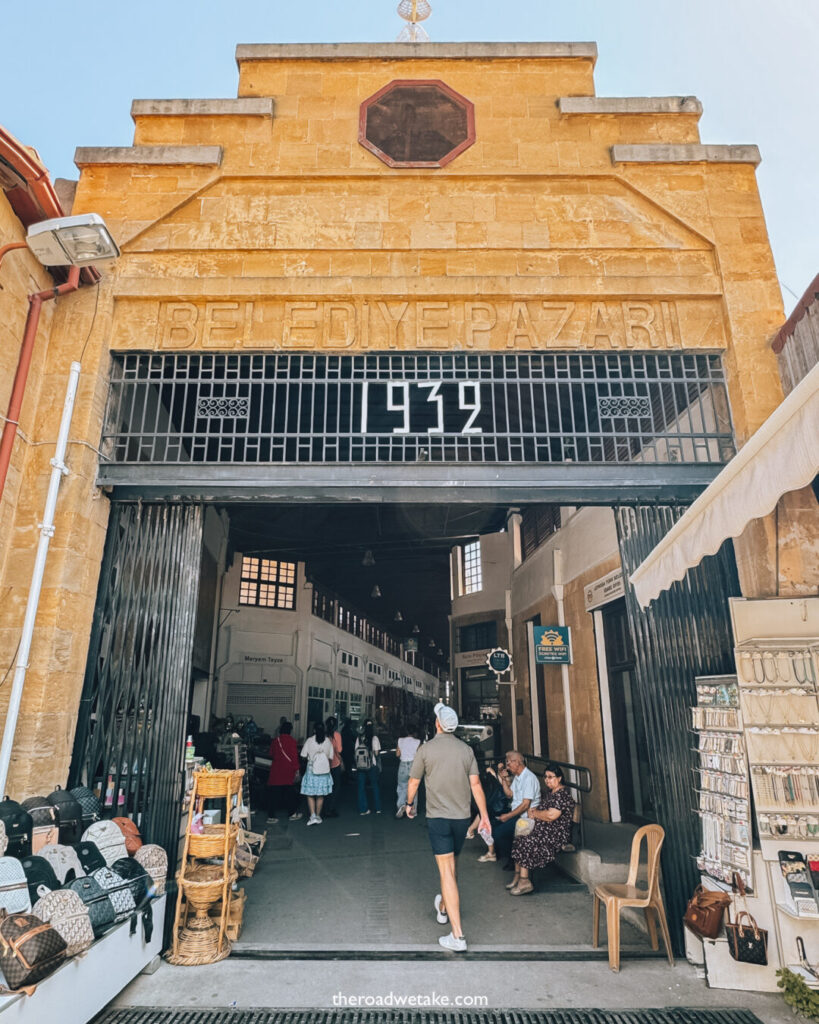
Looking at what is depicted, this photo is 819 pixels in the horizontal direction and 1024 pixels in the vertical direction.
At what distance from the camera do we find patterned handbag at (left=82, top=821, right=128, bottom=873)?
14.4 ft

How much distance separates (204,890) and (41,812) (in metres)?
1.32

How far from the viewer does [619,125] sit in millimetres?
6961

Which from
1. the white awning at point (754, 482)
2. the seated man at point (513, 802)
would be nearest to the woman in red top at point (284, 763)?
the seated man at point (513, 802)

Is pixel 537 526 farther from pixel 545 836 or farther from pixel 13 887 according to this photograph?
pixel 13 887

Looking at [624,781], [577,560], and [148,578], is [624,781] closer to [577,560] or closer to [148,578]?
[577,560]

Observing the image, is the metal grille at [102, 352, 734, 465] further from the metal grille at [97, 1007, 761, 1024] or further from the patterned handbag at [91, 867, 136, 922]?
the metal grille at [97, 1007, 761, 1024]

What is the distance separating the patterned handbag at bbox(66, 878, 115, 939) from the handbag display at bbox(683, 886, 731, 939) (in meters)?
4.02

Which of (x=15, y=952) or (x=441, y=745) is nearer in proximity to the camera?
(x=15, y=952)

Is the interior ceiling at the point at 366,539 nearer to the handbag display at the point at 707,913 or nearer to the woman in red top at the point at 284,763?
the woman in red top at the point at 284,763

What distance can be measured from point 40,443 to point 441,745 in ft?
15.0

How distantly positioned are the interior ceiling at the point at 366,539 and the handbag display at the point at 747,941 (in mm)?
7731

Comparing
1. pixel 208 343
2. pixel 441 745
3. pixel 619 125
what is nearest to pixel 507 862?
pixel 441 745

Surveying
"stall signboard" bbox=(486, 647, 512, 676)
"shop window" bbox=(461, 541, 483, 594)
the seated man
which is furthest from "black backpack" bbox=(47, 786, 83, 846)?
"shop window" bbox=(461, 541, 483, 594)

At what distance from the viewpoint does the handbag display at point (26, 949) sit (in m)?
3.06
